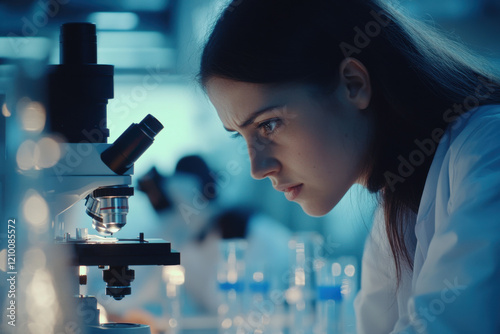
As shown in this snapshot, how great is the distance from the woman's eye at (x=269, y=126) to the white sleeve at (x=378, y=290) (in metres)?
0.39

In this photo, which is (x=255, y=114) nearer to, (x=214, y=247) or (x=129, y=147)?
(x=129, y=147)

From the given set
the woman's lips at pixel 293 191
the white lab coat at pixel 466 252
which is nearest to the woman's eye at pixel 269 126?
the woman's lips at pixel 293 191

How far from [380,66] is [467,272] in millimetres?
438

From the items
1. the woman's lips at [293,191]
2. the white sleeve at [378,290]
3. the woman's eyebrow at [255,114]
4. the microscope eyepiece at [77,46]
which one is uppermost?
the microscope eyepiece at [77,46]

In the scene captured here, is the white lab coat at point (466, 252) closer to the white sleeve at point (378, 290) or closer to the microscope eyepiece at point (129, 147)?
the white sleeve at point (378, 290)

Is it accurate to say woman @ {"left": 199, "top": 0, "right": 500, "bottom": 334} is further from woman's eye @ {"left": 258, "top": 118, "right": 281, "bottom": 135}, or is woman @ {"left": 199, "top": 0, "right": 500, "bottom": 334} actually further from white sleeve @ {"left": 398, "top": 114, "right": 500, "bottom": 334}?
white sleeve @ {"left": 398, "top": 114, "right": 500, "bottom": 334}

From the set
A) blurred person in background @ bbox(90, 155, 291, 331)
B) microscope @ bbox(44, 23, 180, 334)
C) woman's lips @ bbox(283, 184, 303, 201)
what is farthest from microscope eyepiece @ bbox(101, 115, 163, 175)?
blurred person in background @ bbox(90, 155, 291, 331)

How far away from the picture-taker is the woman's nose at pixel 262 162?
105cm

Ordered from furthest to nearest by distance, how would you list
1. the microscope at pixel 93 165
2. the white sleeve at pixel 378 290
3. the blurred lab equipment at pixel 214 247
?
the blurred lab equipment at pixel 214 247 < the white sleeve at pixel 378 290 < the microscope at pixel 93 165

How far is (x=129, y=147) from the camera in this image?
3.33 ft

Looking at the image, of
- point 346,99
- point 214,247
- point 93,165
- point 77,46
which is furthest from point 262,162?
point 214,247

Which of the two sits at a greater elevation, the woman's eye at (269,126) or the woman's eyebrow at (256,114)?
the woman's eyebrow at (256,114)

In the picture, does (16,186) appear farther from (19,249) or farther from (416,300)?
(416,300)

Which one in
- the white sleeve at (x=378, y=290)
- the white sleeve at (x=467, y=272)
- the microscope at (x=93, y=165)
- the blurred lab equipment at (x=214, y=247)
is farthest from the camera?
the blurred lab equipment at (x=214, y=247)
